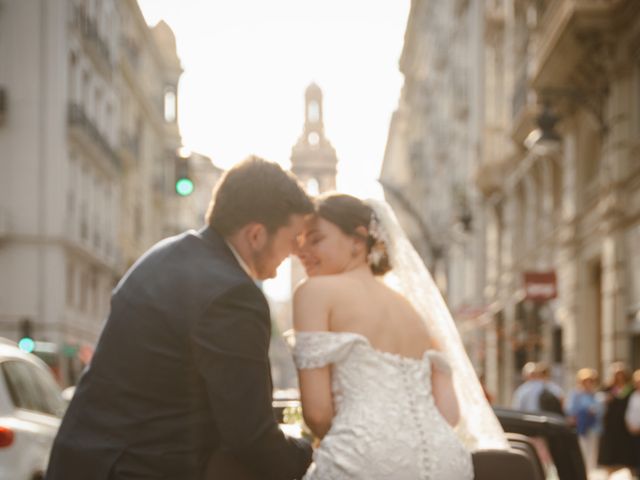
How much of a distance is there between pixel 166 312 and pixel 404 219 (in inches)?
3629

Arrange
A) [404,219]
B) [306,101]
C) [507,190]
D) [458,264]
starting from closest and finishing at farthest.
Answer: [507,190], [458,264], [404,219], [306,101]

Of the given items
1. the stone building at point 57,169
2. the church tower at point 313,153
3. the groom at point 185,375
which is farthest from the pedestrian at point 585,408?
the church tower at point 313,153

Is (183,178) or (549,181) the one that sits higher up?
(549,181)

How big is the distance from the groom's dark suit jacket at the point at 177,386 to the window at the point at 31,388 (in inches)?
228

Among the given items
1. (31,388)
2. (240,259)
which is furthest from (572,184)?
(240,259)

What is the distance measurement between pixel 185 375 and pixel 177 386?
39mm

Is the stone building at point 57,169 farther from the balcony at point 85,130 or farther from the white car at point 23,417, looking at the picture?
the white car at point 23,417

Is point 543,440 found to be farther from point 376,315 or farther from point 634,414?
point 634,414

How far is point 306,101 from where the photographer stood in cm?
13638

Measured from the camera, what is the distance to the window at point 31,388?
935 cm

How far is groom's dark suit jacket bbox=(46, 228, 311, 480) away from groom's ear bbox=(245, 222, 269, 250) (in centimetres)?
13

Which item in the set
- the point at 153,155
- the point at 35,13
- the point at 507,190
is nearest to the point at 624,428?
the point at 507,190

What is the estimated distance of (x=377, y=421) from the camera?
4.25 meters

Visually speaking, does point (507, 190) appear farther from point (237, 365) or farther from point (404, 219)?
point (404, 219)
